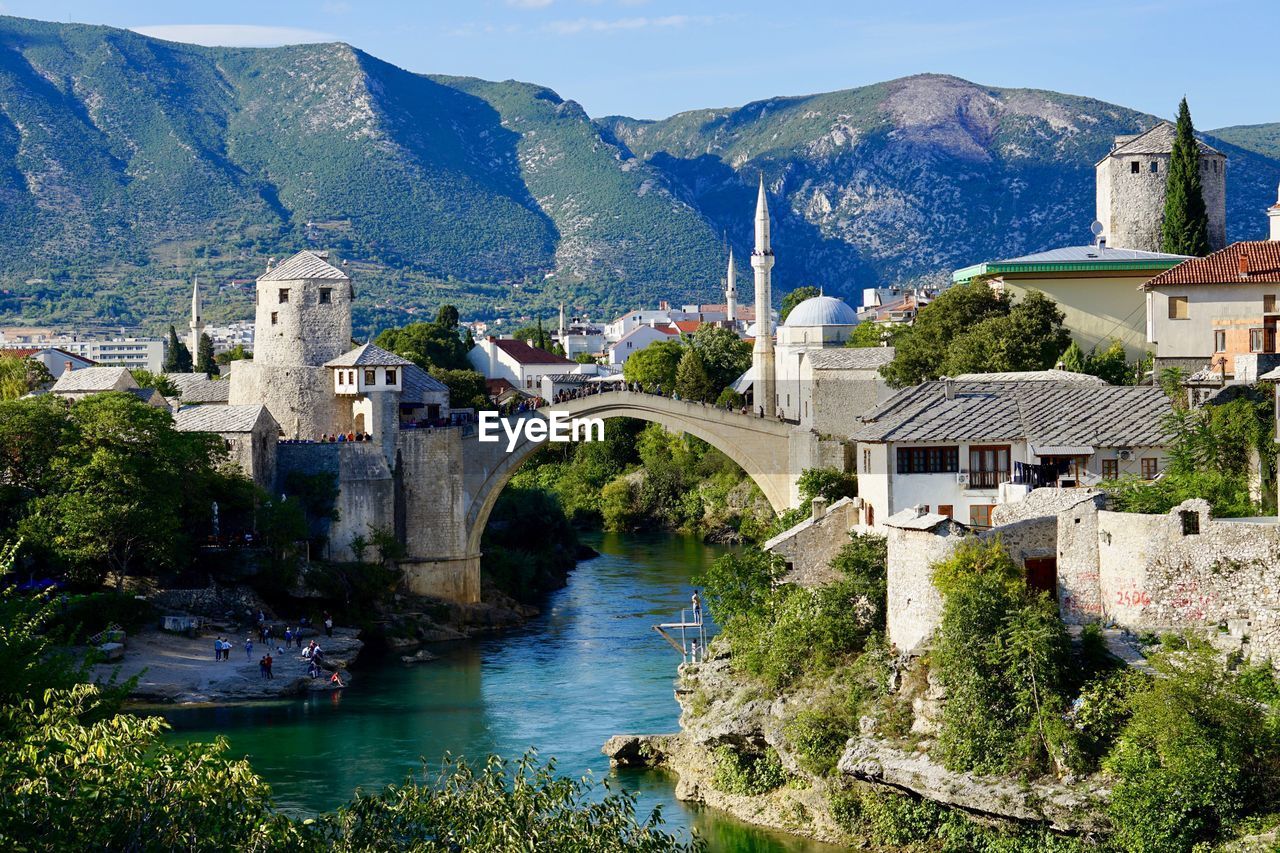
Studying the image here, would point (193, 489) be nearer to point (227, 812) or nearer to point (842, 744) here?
point (842, 744)

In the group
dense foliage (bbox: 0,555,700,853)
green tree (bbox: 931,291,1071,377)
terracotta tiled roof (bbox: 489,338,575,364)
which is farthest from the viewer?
terracotta tiled roof (bbox: 489,338,575,364)

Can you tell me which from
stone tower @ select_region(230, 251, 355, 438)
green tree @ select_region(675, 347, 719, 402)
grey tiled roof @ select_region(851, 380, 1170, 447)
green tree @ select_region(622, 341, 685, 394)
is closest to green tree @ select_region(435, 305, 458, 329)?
green tree @ select_region(622, 341, 685, 394)

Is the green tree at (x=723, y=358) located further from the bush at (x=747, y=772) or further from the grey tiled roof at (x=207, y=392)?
the bush at (x=747, y=772)

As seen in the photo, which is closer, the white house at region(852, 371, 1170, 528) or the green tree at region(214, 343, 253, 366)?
the white house at region(852, 371, 1170, 528)

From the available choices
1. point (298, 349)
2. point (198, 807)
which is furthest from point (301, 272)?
point (198, 807)

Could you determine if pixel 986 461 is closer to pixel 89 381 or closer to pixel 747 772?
pixel 747 772

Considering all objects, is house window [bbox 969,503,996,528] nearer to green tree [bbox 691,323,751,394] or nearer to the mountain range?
green tree [bbox 691,323,751,394]
